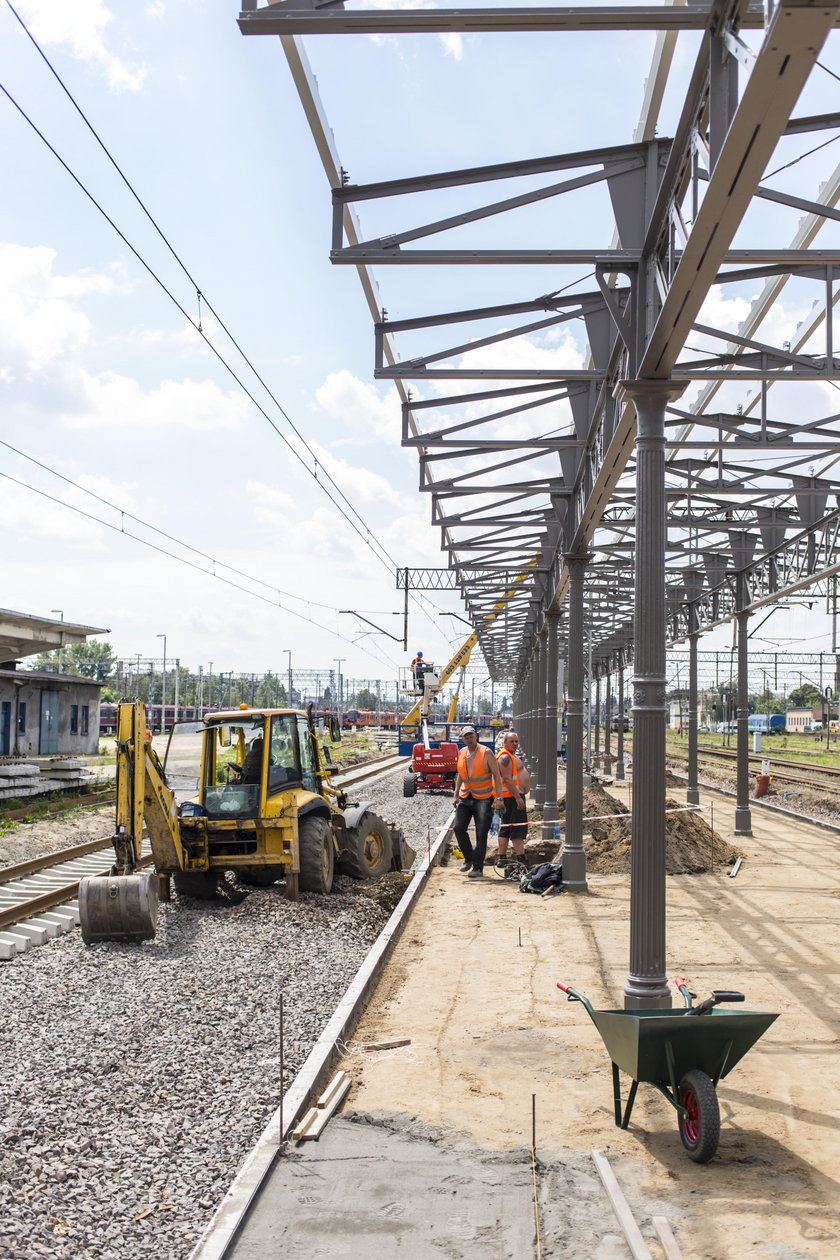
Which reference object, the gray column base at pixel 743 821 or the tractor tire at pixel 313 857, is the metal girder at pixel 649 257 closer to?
the tractor tire at pixel 313 857

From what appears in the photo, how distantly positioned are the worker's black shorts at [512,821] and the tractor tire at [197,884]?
4739mm

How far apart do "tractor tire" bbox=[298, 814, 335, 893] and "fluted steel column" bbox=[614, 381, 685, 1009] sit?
566 cm

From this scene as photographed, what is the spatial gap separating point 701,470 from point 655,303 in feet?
24.6

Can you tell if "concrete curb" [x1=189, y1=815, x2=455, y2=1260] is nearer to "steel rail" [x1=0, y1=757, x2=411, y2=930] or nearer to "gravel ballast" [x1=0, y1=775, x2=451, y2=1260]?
"gravel ballast" [x1=0, y1=775, x2=451, y2=1260]

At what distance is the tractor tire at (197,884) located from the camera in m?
12.8

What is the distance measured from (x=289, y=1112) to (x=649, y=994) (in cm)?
277

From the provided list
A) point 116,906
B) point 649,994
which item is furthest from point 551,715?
point 649,994

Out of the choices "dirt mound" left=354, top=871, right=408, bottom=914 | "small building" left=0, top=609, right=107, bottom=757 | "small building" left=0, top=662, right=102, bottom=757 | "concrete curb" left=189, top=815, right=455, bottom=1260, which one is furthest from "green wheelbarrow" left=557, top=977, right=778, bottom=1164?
"small building" left=0, top=662, right=102, bottom=757

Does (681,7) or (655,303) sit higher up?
(681,7)

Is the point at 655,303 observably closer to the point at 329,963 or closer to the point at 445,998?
the point at 445,998

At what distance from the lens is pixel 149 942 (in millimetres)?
10656

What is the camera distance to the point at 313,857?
12742 millimetres

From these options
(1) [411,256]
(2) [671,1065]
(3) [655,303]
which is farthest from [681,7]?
(2) [671,1065]

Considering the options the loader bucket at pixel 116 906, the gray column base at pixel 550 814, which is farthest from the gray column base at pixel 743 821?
the loader bucket at pixel 116 906
